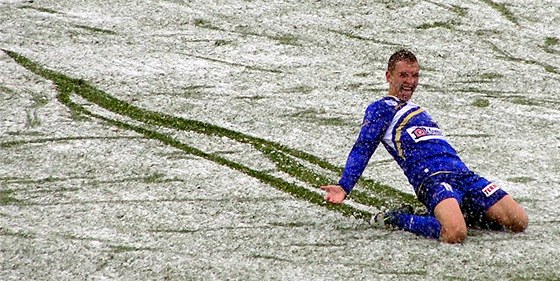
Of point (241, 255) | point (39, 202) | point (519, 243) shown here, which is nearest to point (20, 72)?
point (39, 202)

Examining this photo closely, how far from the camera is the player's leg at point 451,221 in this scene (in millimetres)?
5500

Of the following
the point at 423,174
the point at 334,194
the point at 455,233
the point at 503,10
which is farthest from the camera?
the point at 503,10

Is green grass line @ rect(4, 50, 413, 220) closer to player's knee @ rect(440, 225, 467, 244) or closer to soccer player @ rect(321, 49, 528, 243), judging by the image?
soccer player @ rect(321, 49, 528, 243)

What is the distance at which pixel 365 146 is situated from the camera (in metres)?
5.81

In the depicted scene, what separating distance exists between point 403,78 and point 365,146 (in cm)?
49

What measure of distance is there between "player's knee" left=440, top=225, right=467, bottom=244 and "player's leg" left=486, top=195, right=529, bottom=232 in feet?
0.99

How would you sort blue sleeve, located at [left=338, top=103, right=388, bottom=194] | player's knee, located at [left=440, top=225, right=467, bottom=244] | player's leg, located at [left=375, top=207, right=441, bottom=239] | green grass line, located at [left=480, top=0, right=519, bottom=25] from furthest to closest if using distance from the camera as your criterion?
1. green grass line, located at [left=480, top=0, right=519, bottom=25]
2. blue sleeve, located at [left=338, top=103, right=388, bottom=194]
3. player's leg, located at [left=375, top=207, right=441, bottom=239]
4. player's knee, located at [left=440, top=225, right=467, bottom=244]

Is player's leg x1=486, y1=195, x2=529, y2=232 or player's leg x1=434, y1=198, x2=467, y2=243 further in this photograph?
player's leg x1=486, y1=195, x2=529, y2=232

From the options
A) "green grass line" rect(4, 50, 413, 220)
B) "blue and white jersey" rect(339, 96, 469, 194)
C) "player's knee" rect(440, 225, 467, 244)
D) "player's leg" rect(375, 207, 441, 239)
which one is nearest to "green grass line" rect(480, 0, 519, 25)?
"green grass line" rect(4, 50, 413, 220)

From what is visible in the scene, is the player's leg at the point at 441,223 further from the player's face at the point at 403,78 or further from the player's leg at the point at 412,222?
the player's face at the point at 403,78

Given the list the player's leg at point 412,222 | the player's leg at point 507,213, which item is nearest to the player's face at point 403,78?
the player's leg at point 412,222

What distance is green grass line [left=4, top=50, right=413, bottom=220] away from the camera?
651 centimetres

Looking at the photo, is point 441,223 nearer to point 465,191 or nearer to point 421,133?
point 465,191

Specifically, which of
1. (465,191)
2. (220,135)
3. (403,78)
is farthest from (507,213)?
(220,135)
